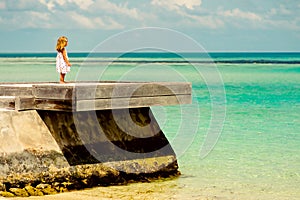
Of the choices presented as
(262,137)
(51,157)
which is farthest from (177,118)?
(51,157)

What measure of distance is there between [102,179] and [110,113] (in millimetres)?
889

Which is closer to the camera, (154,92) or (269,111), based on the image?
(154,92)

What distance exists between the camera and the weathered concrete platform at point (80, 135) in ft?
25.9

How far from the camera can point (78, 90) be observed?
7832 mm

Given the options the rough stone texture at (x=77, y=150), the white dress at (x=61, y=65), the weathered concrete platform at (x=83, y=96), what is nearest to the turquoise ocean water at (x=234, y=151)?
the rough stone texture at (x=77, y=150)

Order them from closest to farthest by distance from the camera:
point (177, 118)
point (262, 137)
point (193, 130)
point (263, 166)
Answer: point (263, 166), point (262, 137), point (193, 130), point (177, 118)

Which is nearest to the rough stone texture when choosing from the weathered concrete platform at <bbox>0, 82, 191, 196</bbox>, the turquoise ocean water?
the weathered concrete platform at <bbox>0, 82, 191, 196</bbox>

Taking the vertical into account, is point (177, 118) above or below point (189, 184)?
above

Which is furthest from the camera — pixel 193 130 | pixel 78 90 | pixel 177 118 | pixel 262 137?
pixel 177 118

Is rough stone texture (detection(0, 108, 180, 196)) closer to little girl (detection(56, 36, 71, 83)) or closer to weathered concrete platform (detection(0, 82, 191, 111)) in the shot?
weathered concrete platform (detection(0, 82, 191, 111))

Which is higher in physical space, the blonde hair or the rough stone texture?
the blonde hair

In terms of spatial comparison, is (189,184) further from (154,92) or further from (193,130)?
(193,130)

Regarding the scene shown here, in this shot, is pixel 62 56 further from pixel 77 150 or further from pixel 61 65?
pixel 77 150

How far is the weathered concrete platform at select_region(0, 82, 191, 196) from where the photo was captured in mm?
7887
